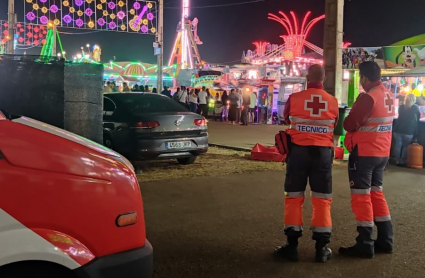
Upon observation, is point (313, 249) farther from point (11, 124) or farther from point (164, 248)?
point (11, 124)

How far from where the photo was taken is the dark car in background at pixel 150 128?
8.13 metres

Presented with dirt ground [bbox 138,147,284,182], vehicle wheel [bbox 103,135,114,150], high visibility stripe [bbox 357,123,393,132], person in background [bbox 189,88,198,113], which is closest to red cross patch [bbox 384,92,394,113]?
high visibility stripe [bbox 357,123,393,132]

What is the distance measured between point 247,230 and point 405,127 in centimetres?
658

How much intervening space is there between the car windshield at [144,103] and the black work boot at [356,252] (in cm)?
495

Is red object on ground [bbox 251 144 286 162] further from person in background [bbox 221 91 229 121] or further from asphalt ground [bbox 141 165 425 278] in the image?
person in background [bbox 221 91 229 121]

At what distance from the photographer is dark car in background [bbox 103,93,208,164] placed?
8.13 meters

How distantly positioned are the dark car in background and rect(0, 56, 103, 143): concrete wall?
2.88 feet

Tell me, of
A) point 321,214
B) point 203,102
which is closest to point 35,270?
point 321,214

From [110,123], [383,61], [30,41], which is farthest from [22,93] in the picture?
[30,41]

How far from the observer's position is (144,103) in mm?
8898

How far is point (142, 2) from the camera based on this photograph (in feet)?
80.8

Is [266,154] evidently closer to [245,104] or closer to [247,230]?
[247,230]

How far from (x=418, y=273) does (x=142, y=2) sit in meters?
23.2

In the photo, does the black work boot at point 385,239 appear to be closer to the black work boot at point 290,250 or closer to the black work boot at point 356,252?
the black work boot at point 356,252
